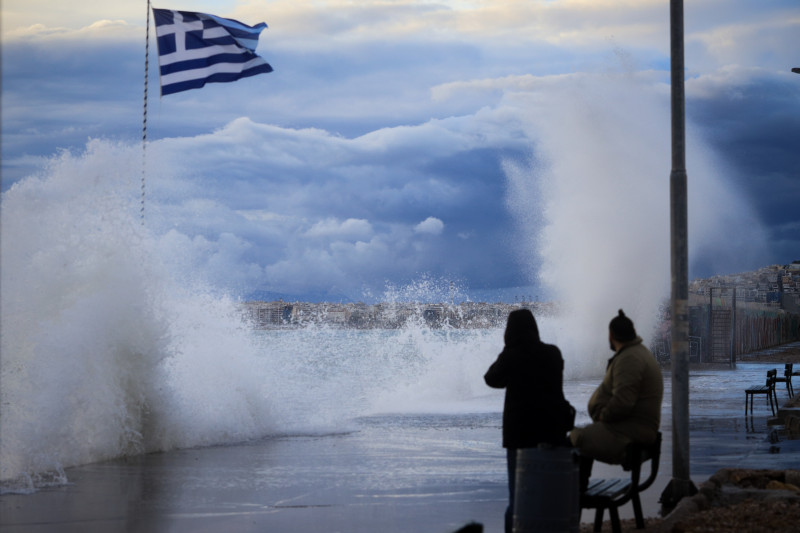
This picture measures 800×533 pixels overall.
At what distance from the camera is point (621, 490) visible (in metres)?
6.98

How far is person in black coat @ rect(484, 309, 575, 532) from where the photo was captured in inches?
257

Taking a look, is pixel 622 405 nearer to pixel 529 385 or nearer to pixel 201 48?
pixel 529 385

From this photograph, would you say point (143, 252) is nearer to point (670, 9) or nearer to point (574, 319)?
point (670, 9)

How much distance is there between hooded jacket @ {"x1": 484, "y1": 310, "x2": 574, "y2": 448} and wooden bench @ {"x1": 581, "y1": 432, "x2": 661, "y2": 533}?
531 millimetres

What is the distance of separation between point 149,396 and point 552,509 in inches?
448

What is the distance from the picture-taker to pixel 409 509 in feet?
29.6

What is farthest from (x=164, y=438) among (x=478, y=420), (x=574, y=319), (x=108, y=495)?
(x=574, y=319)

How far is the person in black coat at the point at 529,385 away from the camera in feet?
21.4

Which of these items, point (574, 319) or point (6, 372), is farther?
point (574, 319)

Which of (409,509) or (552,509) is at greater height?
(552,509)

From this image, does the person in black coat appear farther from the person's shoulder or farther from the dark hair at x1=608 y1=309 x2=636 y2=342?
the dark hair at x1=608 y1=309 x2=636 y2=342

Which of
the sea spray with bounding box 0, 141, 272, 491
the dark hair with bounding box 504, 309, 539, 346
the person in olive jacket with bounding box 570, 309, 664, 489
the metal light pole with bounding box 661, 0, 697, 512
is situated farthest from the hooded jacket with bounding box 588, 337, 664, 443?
the sea spray with bounding box 0, 141, 272, 491

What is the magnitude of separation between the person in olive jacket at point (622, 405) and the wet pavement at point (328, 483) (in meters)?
1.62

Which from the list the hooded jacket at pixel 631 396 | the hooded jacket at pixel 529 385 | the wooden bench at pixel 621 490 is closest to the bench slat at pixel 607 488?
the wooden bench at pixel 621 490
